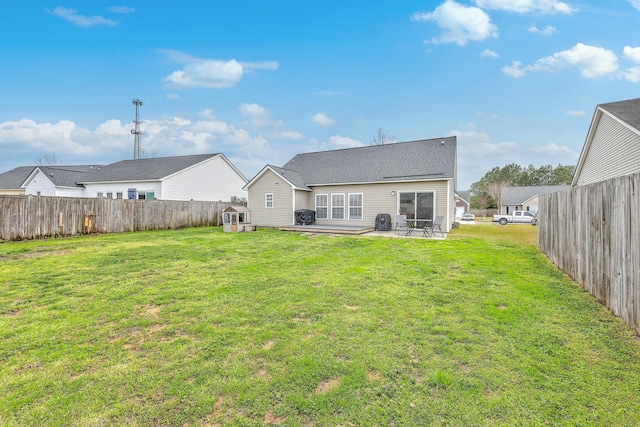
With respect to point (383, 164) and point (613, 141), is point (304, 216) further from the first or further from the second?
point (613, 141)

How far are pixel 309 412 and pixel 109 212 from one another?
50.5 ft

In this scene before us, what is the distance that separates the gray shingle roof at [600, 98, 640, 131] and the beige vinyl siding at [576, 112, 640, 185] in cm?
28

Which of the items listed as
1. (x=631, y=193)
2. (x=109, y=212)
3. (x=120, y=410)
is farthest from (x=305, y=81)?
(x=120, y=410)

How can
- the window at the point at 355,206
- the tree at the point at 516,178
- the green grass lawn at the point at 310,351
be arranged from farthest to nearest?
1. the tree at the point at 516,178
2. the window at the point at 355,206
3. the green grass lawn at the point at 310,351

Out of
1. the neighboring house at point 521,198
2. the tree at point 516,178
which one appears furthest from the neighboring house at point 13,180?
the tree at point 516,178

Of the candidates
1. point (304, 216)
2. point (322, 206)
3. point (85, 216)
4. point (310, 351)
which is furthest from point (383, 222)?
point (85, 216)

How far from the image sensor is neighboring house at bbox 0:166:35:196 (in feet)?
88.8

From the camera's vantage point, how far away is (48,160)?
145 ft

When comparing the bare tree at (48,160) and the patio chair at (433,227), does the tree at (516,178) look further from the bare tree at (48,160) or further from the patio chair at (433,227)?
the bare tree at (48,160)

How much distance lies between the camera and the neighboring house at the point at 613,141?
8.91m

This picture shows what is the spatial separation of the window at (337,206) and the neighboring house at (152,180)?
1017cm

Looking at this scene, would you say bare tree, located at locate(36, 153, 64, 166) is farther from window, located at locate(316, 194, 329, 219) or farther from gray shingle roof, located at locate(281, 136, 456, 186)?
window, located at locate(316, 194, 329, 219)

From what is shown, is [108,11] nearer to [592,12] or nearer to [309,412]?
[309,412]

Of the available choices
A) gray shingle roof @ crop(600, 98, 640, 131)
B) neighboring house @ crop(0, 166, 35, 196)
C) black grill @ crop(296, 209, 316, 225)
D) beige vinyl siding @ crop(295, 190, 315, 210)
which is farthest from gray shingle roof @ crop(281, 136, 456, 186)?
neighboring house @ crop(0, 166, 35, 196)
